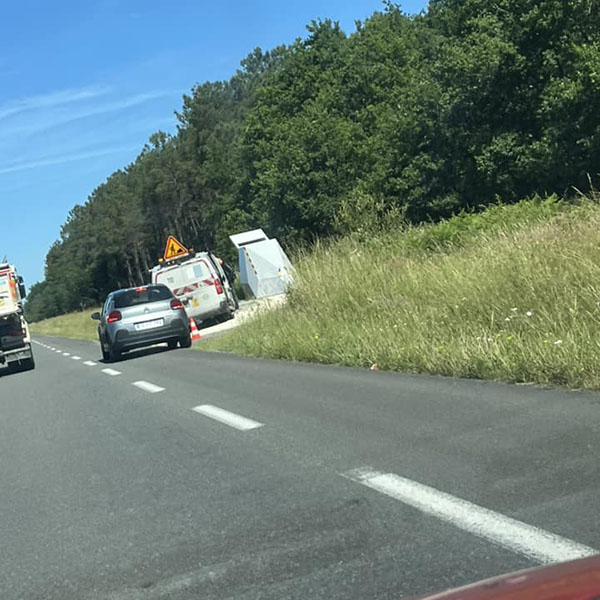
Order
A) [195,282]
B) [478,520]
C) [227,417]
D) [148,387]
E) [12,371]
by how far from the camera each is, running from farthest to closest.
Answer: [195,282] < [12,371] < [148,387] < [227,417] < [478,520]

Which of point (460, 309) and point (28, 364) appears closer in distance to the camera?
point (460, 309)

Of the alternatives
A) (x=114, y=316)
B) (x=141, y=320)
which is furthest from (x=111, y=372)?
(x=114, y=316)

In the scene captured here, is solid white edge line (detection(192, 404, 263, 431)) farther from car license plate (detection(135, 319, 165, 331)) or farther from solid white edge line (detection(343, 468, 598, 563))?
car license plate (detection(135, 319, 165, 331))

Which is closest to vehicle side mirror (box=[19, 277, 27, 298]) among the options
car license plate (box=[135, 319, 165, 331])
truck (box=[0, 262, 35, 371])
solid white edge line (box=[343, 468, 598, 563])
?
truck (box=[0, 262, 35, 371])

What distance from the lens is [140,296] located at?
1986 cm

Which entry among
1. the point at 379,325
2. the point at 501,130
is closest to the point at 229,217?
the point at 501,130

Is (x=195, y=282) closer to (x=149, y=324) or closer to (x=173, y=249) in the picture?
(x=173, y=249)

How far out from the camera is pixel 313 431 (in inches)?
287

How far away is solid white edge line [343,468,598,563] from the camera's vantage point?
378 centimetres

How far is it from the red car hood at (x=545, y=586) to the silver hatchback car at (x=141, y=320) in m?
17.4

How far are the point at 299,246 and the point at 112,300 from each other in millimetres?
4604

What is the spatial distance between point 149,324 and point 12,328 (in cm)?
407

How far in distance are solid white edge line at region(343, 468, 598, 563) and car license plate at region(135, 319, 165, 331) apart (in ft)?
46.8

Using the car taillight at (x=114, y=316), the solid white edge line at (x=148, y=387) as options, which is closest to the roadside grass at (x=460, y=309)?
the solid white edge line at (x=148, y=387)
